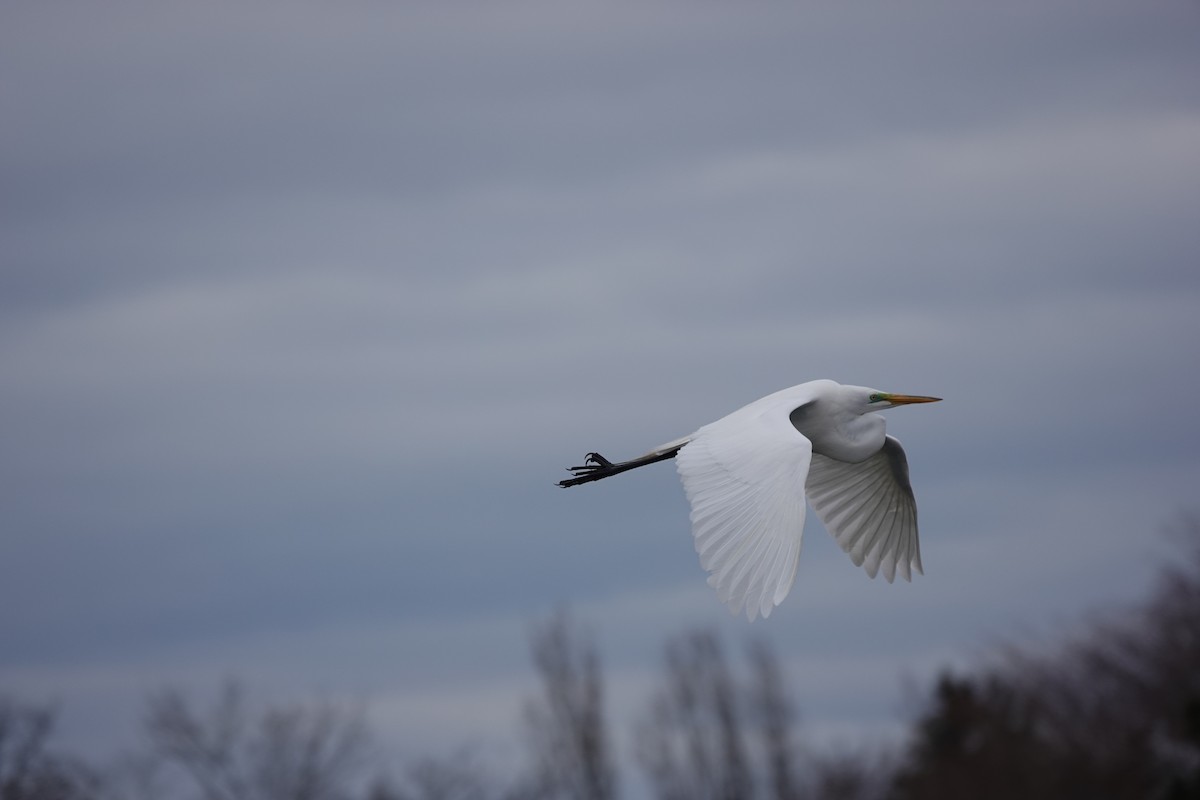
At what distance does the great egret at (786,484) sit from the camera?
28.4 feet

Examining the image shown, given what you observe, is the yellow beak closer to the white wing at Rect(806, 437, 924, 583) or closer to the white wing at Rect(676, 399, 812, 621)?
the white wing at Rect(806, 437, 924, 583)

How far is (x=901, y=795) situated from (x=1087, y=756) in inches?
136

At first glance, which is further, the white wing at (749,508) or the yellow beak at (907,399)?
the yellow beak at (907,399)

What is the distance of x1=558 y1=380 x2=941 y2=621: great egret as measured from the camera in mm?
8648

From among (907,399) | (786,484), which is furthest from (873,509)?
(786,484)

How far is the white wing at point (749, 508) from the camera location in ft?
28.0

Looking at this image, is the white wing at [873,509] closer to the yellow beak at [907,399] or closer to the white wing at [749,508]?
the yellow beak at [907,399]

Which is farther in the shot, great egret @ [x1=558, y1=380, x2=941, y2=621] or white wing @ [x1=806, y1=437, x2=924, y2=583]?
white wing @ [x1=806, y1=437, x2=924, y2=583]

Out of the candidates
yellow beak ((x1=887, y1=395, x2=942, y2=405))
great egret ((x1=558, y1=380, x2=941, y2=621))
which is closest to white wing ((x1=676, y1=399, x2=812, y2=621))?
great egret ((x1=558, y1=380, x2=941, y2=621))

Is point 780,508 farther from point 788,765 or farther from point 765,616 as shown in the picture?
point 788,765

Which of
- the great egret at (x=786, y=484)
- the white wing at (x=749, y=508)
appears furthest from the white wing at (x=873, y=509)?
the white wing at (x=749, y=508)

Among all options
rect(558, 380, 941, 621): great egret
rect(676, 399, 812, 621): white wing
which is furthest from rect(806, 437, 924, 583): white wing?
rect(676, 399, 812, 621): white wing

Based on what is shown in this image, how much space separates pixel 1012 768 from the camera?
90.2 ft

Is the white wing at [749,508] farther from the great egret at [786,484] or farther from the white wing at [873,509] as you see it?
the white wing at [873,509]
